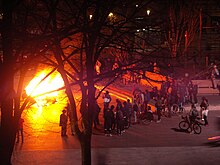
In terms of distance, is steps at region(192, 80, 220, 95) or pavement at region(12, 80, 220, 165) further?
steps at region(192, 80, 220, 95)

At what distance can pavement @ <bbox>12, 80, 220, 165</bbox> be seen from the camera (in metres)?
12.9

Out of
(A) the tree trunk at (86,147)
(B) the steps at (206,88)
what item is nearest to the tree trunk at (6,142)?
(A) the tree trunk at (86,147)

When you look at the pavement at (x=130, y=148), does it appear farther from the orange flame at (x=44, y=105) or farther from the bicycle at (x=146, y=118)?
the orange flame at (x=44, y=105)

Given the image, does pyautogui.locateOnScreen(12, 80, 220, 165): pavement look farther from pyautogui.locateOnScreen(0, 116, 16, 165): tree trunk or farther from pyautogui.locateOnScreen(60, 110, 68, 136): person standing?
pyautogui.locateOnScreen(0, 116, 16, 165): tree trunk

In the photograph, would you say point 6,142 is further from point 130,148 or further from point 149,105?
point 149,105

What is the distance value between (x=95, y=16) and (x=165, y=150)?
7307 millimetres

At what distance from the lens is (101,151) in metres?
14.0

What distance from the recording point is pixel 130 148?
14.3 meters

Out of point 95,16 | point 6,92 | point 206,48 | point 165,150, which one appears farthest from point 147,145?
point 206,48

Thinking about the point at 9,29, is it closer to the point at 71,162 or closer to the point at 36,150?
the point at 71,162

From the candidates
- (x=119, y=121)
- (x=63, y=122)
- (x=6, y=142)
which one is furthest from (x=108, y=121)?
(x=6, y=142)

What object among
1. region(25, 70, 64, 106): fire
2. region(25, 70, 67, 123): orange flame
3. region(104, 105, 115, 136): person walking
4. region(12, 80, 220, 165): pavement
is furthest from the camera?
region(25, 70, 64, 106): fire

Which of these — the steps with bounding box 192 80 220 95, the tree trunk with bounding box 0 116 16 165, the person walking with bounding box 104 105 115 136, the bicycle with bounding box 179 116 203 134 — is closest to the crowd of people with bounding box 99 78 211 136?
the person walking with bounding box 104 105 115 136

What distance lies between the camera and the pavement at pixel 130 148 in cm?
1288
